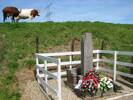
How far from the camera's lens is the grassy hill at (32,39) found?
13.1m

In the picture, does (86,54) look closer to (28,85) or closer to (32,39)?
(28,85)

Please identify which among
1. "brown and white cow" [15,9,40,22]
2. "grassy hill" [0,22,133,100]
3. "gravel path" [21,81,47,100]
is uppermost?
"brown and white cow" [15,9,40,22]

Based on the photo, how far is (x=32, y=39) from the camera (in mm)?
17719

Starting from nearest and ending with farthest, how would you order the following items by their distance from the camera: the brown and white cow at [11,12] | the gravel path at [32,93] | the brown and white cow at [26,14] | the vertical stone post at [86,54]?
the gravel path at [32,93] → the vertical stone post at [86,54] → the brown and white cow at [11,12] → the brown and white cow at [26,14]

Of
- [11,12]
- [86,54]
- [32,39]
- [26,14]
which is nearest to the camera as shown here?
[86,54]

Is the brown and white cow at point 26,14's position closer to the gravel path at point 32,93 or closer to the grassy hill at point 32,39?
the grassy hill at point 32,39

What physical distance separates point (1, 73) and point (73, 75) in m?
3.62

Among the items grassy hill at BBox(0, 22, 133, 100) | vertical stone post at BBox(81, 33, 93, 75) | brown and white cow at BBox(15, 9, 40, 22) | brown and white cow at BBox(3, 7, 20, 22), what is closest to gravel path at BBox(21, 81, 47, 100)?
grassy hill at BBox(0, 22, 133, 100)

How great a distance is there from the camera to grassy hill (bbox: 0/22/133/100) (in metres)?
13.1

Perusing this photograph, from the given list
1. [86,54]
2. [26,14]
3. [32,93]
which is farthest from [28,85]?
[26,14]

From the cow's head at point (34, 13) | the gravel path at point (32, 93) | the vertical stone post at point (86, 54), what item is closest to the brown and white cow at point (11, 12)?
the cow's head at point (34, 13)

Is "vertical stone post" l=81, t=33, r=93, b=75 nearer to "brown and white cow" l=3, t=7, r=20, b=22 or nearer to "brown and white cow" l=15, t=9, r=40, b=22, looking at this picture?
"brown and white cow" l=3, t=7, r=20, b=22

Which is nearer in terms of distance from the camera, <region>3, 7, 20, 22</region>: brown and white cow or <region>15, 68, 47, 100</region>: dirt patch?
<region>15, 68, 47, 100</region>: dirt patch

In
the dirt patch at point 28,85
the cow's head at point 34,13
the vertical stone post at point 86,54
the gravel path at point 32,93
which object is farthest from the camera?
the cow's head at point 34,13
